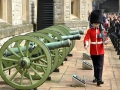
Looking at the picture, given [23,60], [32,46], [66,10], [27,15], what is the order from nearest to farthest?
[23,60] < [32,46] < [27,15] < [66,10]

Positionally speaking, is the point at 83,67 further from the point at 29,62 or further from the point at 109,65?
the point at 29,62

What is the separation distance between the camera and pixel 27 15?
1573 centimetres

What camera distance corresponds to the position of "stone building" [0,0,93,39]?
477 inches


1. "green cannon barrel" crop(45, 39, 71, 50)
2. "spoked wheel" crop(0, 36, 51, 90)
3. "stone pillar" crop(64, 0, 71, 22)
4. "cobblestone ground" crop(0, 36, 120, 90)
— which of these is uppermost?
"stone pillar" crop(64, 0, 71, 22)

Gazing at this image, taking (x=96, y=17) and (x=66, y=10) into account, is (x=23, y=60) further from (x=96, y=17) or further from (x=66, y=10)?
(x=66, y=10)

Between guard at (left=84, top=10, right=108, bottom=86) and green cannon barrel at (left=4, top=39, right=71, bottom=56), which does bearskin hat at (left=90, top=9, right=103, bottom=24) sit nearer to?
guard at (left=84, top=10, right=108, bottom=86)

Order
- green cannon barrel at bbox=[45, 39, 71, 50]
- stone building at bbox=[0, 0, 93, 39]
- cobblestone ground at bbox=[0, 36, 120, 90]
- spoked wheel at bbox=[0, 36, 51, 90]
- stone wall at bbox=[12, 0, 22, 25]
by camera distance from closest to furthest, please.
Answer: spoked wheel at bbox=[0, 36, 51, 90] < green cannon barrel at bbox=[45, 39, 71, 50] < cobblestone ground at bbox=[0, 36, 120, 90] < stone building at bbox=[0, 0, 93, 39] < stone wall at bbox=[12, 0, 22, 25]

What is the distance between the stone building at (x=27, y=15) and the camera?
12124mm

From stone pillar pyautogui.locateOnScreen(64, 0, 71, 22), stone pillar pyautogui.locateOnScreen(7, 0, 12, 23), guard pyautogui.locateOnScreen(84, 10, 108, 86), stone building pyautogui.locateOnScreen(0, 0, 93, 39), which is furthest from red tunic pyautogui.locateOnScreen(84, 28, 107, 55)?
stone pillar pyautogui.locateOnScreen(64, 0, 71, 22)

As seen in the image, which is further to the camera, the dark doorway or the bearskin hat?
the dark doorway

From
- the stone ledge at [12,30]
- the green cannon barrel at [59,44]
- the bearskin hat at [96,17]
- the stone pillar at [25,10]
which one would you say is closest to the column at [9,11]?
the stone ledge at [12,30]

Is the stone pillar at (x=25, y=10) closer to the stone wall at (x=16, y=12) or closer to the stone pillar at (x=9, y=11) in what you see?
the stone wall at (x=16, y=12)

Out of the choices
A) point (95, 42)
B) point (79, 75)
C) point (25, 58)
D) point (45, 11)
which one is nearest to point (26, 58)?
point (25, 58)

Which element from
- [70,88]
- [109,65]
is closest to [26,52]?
[70,88]
